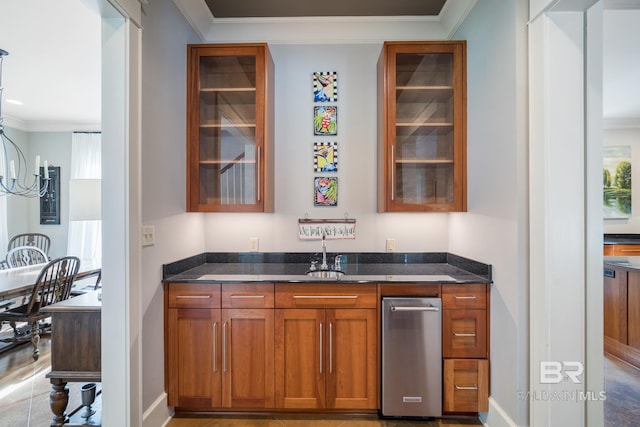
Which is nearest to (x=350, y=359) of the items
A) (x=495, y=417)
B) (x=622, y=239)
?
(x=495, y=417)

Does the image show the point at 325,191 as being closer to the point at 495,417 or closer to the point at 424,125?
the point at 424,125

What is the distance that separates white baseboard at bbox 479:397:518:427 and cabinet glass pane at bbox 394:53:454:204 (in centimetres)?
133

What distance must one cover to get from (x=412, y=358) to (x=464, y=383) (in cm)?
37

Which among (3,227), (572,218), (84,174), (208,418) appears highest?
(84,174)

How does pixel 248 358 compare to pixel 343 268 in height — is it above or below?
below

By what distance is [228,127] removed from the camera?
2342mm

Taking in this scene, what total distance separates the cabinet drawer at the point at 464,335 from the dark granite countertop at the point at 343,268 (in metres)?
0.23

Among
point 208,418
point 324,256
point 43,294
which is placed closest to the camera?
point 208,418

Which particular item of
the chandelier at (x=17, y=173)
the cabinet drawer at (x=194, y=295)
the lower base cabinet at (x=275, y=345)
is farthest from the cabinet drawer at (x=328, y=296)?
the chandelier at (x=17, y=173)

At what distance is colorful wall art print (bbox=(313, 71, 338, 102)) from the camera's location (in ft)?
8.55

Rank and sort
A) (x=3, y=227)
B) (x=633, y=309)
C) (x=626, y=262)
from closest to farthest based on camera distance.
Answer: (x=633, y=309), (x=626, y=262), (x=3, y=227)

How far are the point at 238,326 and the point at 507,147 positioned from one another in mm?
1981
